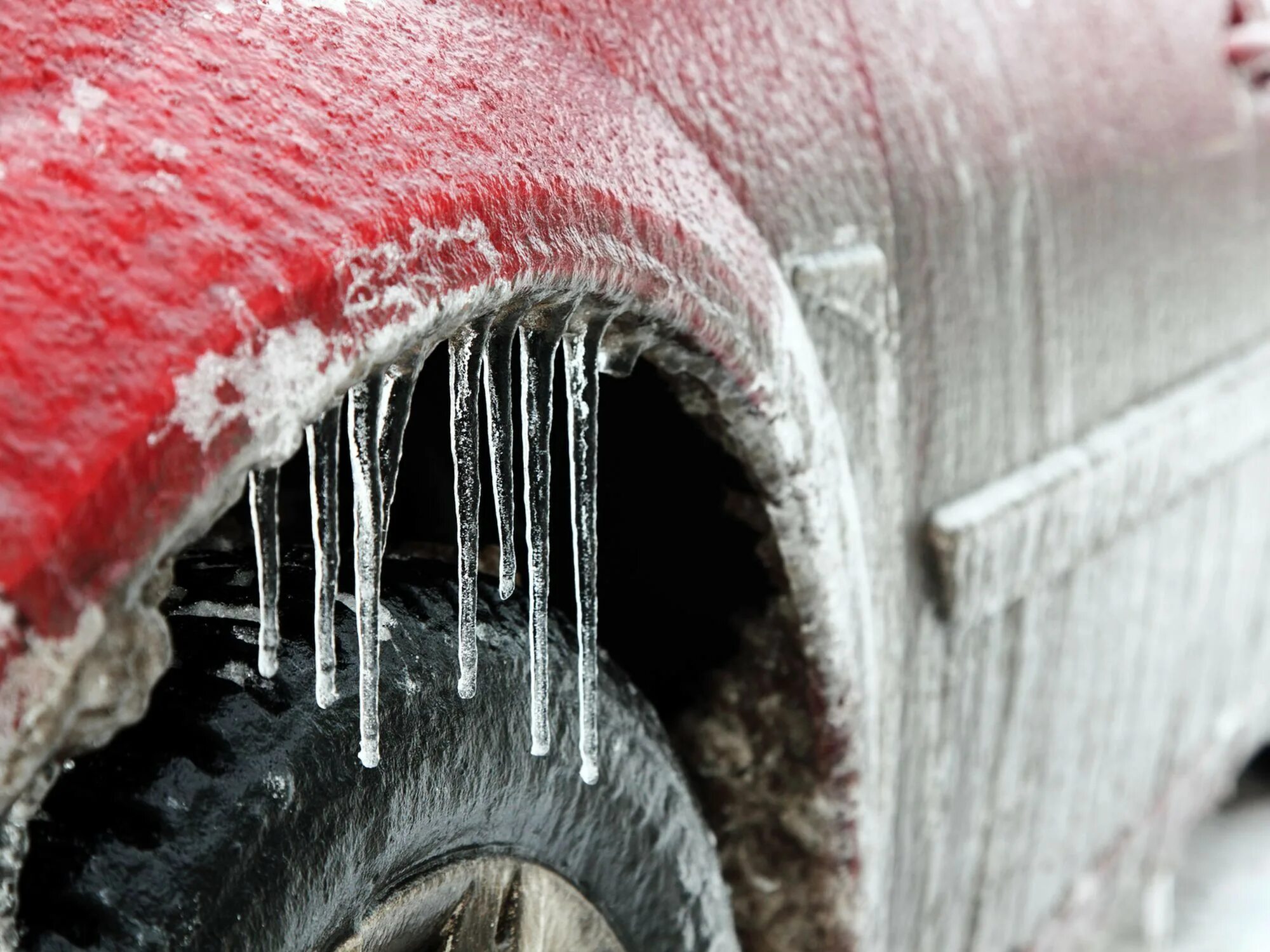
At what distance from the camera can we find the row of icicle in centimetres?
77

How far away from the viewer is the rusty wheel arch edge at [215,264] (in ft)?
1.94

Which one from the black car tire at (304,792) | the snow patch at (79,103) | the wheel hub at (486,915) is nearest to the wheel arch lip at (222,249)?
the snow patch at (79,103)

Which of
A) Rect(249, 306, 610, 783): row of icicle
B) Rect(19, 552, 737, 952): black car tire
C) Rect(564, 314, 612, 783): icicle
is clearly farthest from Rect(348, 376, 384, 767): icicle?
Rect(564, 314, 612, 783): icicle

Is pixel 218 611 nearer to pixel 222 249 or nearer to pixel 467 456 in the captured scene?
pixel 467 456

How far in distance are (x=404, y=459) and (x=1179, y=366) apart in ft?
4.72

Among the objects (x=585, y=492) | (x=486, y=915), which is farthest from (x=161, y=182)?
(x=486, y=915)

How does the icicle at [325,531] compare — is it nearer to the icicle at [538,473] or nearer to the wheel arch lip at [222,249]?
the wheel arch lip at [222,249]

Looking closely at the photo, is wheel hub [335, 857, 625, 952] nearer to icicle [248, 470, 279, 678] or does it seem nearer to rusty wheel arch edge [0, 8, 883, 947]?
icicle [248, 470, 279, 678]

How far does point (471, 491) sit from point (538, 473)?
0.07m

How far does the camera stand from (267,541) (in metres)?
0.74

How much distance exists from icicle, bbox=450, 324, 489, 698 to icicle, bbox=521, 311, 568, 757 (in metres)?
0.05

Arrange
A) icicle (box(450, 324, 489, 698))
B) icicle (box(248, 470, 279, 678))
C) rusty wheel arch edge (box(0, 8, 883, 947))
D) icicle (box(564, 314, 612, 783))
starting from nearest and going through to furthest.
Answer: rusty wheel arch edge (box(0, 8, 883, 947))
icicle (box(248, 470, 279, 678))
icicle (box(450, 324, 489, 698))
icicle (box(564, 314, 612, 783))

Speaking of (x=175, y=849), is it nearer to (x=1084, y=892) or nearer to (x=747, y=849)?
(x=747, y=849)

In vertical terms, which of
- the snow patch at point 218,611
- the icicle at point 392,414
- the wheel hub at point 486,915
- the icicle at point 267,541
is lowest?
the wheel hub at point 486,915
